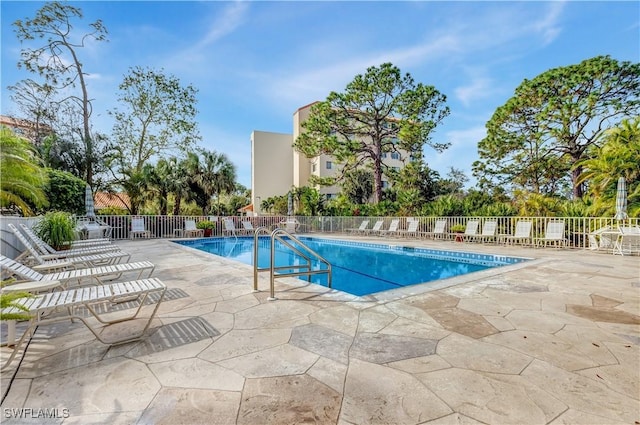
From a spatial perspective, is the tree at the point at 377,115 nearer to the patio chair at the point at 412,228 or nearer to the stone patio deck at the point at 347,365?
the patio chair at the point at 412,228

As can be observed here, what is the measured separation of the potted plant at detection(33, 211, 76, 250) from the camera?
628 cm

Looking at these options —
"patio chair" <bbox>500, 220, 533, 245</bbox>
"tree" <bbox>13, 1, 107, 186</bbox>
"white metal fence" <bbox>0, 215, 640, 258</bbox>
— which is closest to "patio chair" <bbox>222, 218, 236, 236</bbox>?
"white metal fence" <bbox>0, 215, 640, 258</bbox>

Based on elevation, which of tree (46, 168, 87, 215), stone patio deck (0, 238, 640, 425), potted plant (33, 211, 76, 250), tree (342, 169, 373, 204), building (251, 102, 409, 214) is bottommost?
stone patio deck (0, 238, 640, 425)

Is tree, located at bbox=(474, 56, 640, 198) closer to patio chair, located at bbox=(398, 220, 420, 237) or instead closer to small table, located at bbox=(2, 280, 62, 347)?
patio chair, located at bbox=(398, 220, 420, 237)

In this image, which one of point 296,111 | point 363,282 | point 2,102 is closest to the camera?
point 363,282

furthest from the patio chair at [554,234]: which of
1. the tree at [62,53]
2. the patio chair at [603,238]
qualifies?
the tree at [62,53]

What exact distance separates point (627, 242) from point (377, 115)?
572 inches

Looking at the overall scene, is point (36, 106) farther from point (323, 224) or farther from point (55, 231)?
point (323, 224)

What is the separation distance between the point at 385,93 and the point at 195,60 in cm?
1184

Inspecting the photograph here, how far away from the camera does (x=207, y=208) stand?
20.0m

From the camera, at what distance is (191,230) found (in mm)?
14148

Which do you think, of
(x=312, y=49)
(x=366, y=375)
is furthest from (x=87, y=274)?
(x=312, y=49)

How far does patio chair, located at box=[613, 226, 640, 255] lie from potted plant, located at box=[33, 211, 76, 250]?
13.7 metres

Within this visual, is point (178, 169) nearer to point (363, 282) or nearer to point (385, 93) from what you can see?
point (385, 93)
